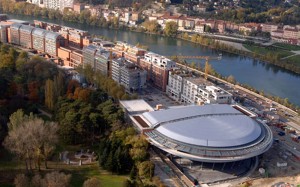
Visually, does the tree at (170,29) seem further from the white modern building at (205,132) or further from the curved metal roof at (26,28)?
the white modern building at (205,132)

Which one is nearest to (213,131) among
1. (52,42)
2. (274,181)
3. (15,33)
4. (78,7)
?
(274,181)

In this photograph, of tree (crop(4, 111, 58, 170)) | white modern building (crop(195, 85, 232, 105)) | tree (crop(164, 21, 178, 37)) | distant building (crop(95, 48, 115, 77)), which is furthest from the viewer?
tree (crop(164, 21, 178, 37))

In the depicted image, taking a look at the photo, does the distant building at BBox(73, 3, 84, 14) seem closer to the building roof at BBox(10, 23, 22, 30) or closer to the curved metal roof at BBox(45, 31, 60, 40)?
the building roof at BBox(10, 23, 22, 30)

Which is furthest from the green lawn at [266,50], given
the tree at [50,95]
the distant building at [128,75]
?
the tree at [50,95]

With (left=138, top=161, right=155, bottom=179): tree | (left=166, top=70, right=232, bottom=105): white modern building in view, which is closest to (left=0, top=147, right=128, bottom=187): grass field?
(left=138, top=161, right=155, bottom=179): tree

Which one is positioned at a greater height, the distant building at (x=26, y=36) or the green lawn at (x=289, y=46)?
the distant building at (x=26, y=36)

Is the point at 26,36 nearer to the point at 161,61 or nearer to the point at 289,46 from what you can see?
the point at 161,61

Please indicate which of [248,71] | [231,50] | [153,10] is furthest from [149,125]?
[153,10]

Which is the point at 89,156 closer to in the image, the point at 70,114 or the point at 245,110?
the point at 70,114
